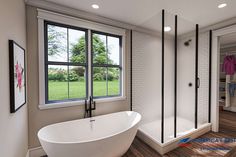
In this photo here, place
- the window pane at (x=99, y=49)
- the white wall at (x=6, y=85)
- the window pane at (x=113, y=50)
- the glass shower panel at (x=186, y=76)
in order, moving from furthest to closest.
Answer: the glass shower panel at (x=186, y=76) < the window pane at (x=113, y=50) < the window pane at (x=99, y=49) < the white wall at (x=6, y=85)

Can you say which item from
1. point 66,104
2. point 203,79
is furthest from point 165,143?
point 203,79

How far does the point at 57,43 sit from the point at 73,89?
92 centimetres

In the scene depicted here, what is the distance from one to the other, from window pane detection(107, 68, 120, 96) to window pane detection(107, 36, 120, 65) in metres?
0.19

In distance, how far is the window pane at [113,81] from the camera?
2.79 metres

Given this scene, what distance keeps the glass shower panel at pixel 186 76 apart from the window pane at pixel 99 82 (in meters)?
2.24

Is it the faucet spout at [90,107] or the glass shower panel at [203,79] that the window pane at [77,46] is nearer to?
the faucet spout at [90,107]

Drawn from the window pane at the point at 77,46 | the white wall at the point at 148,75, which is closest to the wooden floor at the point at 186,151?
the white wall at the point at 148,75

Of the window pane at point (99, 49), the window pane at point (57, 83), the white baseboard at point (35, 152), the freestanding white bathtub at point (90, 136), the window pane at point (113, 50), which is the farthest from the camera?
the window pane at point (113, 50)

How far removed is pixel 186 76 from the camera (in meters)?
3.56

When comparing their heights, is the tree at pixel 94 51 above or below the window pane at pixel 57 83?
above

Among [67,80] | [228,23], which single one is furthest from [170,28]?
[67,80]

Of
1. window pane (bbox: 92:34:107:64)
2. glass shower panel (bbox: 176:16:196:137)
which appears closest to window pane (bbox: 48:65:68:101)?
window pane (bbox: 92:34:107:64)

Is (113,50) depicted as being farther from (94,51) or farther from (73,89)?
(73,89)

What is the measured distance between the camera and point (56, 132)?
1.94 meters
